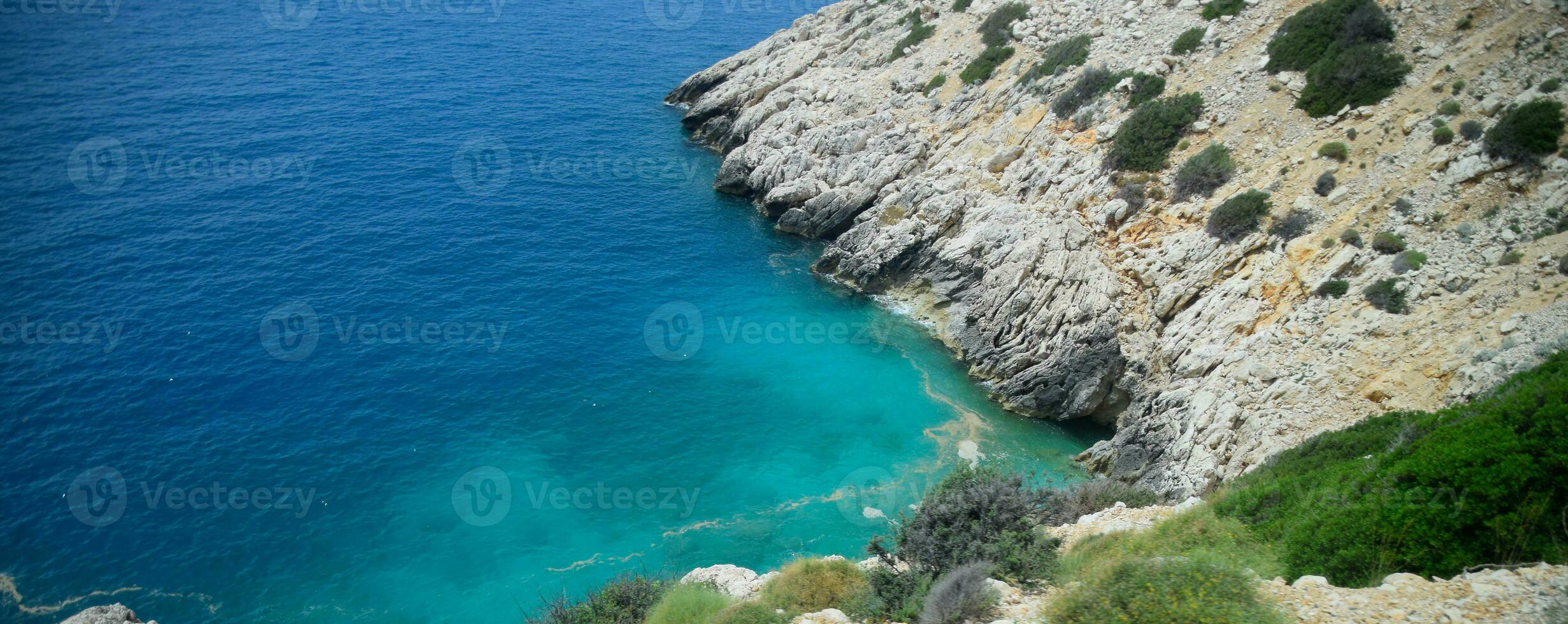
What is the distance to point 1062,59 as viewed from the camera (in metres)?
47.8

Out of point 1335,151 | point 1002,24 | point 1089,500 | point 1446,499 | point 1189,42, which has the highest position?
point 1189,42

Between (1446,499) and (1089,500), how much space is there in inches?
408

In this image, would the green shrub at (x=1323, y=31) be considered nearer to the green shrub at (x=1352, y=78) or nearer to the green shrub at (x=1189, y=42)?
the green shrub at (x=1352, y=78)

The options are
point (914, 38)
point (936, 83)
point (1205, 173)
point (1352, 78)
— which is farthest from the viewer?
point (914, 38)

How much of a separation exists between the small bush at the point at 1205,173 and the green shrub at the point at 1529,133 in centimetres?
948

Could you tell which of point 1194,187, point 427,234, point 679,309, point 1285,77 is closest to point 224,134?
point 427,234

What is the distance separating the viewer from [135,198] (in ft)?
174

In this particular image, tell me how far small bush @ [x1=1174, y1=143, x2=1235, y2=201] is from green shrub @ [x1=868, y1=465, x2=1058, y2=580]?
22.3m

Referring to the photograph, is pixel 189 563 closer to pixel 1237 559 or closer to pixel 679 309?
pixel 679 309

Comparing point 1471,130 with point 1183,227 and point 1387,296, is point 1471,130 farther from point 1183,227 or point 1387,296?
point 1183,227

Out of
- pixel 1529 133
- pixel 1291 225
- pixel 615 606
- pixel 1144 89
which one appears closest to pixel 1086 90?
pixel 1144 89

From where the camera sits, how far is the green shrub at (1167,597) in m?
13.4

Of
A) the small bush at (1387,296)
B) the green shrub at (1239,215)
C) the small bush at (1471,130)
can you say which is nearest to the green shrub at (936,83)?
the green shrub at (1239,215)

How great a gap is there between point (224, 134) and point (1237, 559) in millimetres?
69490
